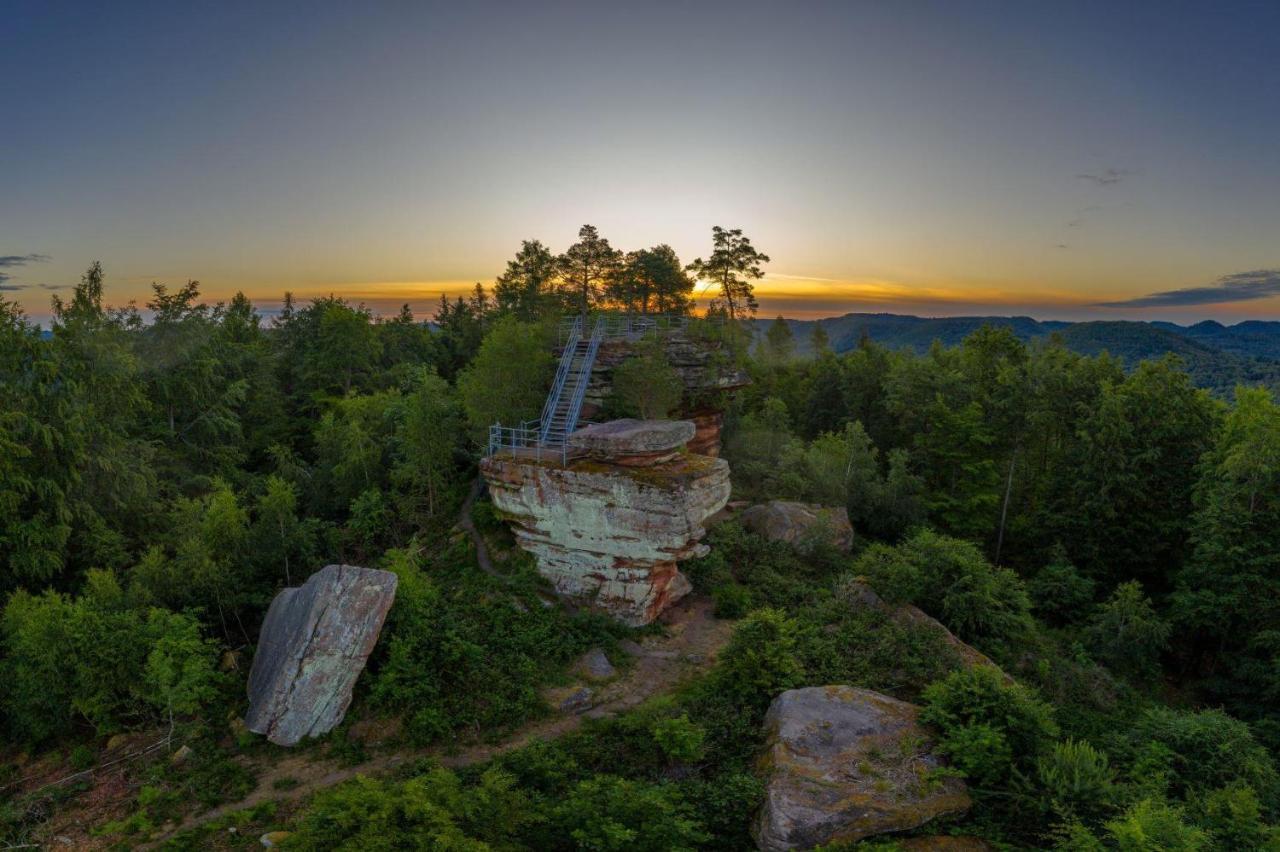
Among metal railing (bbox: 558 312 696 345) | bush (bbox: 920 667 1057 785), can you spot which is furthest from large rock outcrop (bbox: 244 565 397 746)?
metal railing (bbox: 558 312 696 345)

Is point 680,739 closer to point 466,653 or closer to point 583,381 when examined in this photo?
point 466,653

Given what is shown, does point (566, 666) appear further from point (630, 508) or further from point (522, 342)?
point (522, 342)

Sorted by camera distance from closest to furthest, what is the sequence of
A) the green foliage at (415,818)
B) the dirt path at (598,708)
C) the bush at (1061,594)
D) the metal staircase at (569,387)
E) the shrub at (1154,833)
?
the shrub at (1154,833)
the green foliage at (415,818)
the dirt path at (598,708)
the metal staircase at (569,387)
the bush at (1061,594)

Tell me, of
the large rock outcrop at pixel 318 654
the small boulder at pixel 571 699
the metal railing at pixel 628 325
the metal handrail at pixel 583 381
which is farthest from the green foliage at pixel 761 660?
the metal railing at pixel 628 325

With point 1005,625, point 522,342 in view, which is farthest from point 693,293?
point 1005,625

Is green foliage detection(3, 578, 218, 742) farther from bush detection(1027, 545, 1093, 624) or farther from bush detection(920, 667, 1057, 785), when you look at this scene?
bush detection(1027, 545, 1093, 624)

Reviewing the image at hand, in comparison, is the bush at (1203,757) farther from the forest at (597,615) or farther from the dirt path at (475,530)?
the dirt path at (475,530)
